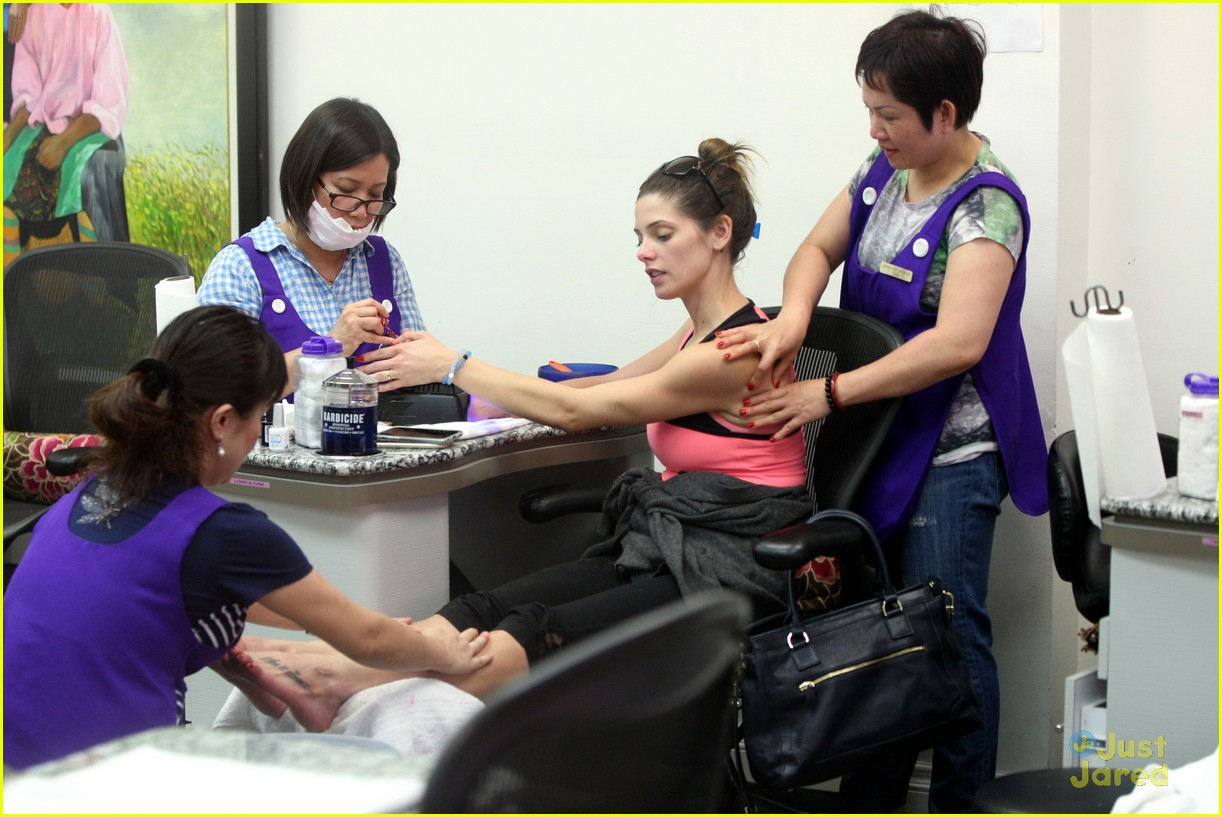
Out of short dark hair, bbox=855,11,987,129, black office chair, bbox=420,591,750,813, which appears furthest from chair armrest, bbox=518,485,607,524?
black office chair, bbox=420,591,750,813

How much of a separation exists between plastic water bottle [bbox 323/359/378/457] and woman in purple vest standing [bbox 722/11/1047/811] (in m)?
0.66

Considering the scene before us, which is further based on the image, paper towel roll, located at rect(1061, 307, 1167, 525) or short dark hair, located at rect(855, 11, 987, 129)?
Result: short dark hair, located at rect(855, 11, 987, 129)

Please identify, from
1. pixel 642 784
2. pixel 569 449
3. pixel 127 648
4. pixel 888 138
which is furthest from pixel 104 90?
pixel 642 784

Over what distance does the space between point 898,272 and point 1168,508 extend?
77cm

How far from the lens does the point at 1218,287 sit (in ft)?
8.53

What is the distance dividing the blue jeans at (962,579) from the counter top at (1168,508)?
513 mm

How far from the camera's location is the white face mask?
2.60 m

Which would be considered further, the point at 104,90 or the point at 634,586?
the point at 104,90

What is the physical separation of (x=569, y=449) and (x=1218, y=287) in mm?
1383

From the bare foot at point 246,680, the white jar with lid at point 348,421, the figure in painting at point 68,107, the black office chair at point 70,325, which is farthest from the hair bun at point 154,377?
the figure in painting at point 68,107

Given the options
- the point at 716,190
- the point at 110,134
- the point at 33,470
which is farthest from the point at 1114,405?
the point at 110,134

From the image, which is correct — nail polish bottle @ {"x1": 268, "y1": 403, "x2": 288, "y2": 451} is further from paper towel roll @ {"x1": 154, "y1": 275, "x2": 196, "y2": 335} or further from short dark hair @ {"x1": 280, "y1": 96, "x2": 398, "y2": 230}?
short dark hair @ {"x1": 280, "y1": 96, "x2": 398, "y2": 230}

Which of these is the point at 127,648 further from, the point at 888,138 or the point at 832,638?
the point at 888,138

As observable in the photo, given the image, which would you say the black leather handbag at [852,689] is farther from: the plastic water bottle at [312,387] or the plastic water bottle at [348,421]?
the plastic water bottle at [312,387]
